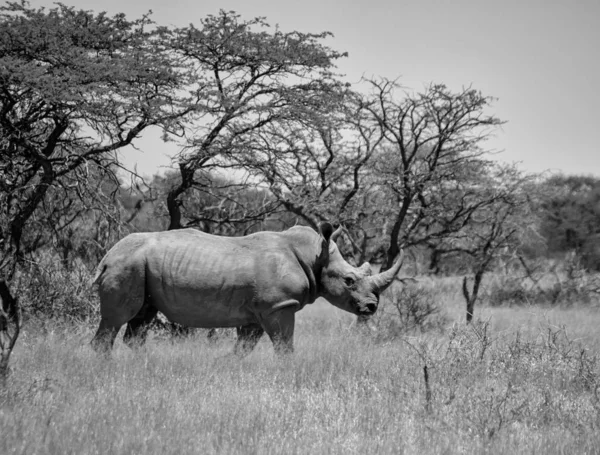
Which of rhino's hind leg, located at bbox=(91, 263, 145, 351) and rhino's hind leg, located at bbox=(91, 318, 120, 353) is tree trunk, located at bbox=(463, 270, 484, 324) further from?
rhino's hind leg, located at bbox=(91, 318, 120, 353)

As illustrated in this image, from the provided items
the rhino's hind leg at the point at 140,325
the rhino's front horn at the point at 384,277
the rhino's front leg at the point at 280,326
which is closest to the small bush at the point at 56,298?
the rhino's hind leg at the point at 140,325

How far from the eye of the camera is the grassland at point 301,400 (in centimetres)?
417

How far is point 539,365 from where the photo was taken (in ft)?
22.7

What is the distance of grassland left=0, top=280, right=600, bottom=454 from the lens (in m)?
4.17

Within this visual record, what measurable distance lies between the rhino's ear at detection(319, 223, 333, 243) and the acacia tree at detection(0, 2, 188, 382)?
2.97 m

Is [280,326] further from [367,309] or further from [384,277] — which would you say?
[384,277]

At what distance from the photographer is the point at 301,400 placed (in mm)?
5320

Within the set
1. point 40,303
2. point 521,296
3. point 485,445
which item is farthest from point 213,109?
point 521,296

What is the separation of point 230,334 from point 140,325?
2.34 meters

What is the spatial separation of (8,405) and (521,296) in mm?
16612

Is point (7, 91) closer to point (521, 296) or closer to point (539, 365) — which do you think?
point (539, 365)

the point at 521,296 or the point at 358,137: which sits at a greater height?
the point at 358,137

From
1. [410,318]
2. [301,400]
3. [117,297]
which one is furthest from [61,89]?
[410,318]

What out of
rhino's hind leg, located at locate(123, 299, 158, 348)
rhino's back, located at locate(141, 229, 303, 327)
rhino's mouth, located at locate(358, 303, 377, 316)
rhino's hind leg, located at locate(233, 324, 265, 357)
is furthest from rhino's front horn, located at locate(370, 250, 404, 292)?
rhino's hind leg, located at locate(123, 299, 158, 348)
